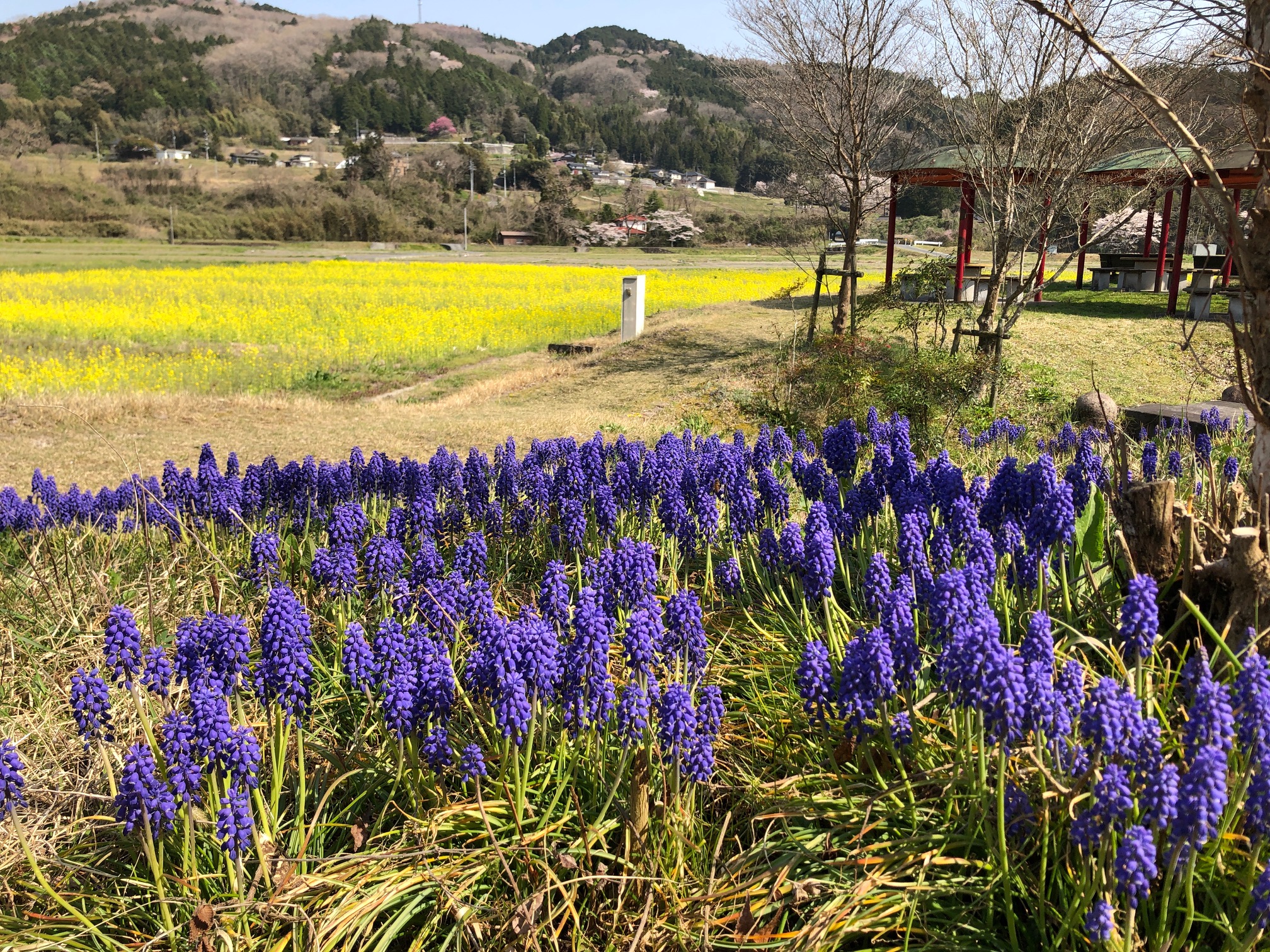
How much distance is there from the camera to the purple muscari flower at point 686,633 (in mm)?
3129

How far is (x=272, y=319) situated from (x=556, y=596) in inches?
979

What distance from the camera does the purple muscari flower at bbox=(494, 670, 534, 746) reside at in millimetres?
2557

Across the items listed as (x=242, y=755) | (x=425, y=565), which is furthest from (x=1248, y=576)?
(x=242, y=755)

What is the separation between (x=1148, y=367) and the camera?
14867 mm

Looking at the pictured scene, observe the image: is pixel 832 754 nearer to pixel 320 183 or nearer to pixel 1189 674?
pixel 1189 674

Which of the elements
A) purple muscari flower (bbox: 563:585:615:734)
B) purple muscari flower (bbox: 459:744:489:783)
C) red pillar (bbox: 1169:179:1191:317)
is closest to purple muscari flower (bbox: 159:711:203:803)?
purple muscari flower (bbox: 459:744:489:783)

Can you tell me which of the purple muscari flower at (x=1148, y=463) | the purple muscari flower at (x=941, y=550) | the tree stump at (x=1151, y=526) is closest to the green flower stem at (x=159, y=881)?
the purple muscari flower at (x=941, y=550)

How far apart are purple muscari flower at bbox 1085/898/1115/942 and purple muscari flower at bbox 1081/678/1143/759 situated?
32 cm

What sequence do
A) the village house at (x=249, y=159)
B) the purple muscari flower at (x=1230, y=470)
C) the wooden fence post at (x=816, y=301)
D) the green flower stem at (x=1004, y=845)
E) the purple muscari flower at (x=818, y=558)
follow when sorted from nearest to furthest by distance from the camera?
the green flower stem at (x=1004, y=845), the purple muscari flower at (x=818, y=558), the purple muscari flower at (x=1230, y=470), the wooden fence post at (x=816, y=301), the village house at (x=249, y=159)

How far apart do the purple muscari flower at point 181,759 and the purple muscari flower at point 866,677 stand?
1787 mm

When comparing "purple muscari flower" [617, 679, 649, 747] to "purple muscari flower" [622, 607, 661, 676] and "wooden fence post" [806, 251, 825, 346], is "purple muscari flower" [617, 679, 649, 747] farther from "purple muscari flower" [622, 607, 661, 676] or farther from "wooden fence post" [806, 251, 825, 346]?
"wooden fence post" [806, 251, 825, 346]

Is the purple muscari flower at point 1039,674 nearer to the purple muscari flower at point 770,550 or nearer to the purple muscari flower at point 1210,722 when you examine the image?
the purple muscari flower at point 1210,722

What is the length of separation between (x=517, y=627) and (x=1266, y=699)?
1.85m

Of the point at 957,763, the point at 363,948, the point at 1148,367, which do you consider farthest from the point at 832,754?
the point at 1148,367
